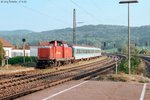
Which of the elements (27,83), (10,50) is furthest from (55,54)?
(10,50)

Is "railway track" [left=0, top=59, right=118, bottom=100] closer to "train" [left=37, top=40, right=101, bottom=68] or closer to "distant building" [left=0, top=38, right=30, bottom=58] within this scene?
"train" [left=37, top=40, right=101, bottom=68]

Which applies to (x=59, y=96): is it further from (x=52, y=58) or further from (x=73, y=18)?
(x=73, y=18)

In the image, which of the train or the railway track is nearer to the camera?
the railway track

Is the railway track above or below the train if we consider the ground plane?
below

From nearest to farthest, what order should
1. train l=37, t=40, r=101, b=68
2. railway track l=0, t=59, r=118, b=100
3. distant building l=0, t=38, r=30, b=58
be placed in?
railway track l=0, t=59, r=118, b=100, train l=37, t=40, r=101, b=68, distant building l=0, t=38, r=30, b=58

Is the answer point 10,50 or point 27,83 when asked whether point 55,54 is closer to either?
point 27,83

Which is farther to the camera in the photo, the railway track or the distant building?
the distant building

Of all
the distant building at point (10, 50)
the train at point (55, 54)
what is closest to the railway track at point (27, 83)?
the train at point (55, 54)

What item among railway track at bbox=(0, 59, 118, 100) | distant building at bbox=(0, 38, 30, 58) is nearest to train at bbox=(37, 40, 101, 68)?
railway track at bbox=(0, 59, 118, 100)

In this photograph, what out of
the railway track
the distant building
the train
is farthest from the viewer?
the distant building

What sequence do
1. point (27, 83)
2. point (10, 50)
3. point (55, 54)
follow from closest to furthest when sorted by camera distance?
point (27, 83)
point (55, 54)
point (10, 50)

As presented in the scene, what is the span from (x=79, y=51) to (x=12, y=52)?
826 inches

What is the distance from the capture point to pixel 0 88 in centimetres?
2077

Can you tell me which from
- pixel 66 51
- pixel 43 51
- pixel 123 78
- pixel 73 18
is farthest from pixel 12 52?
pixel 123 78
